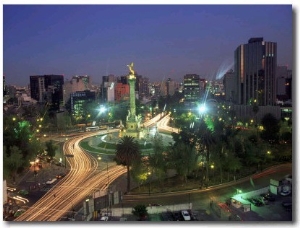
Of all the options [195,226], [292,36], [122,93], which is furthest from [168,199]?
[122,93]

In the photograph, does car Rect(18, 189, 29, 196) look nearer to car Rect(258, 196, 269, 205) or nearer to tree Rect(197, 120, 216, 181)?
tree Rect(197, 120, 216, 181)

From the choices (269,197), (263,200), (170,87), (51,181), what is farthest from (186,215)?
(170,87)

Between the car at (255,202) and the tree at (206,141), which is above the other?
the tree at (206,141)

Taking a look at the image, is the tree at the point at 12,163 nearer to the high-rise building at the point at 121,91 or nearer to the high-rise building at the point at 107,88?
the high-rise building at the point at 107,88

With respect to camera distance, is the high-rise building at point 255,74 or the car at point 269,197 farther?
the high-rise building at point 255,74

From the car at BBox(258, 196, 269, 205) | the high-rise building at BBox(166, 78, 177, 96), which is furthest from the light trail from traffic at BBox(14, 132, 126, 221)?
the high-rise building at BBox(166, 78, 177, 96)

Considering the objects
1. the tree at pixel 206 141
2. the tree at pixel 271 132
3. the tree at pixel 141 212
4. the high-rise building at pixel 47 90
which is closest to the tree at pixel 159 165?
the tree at pixel 206 141
